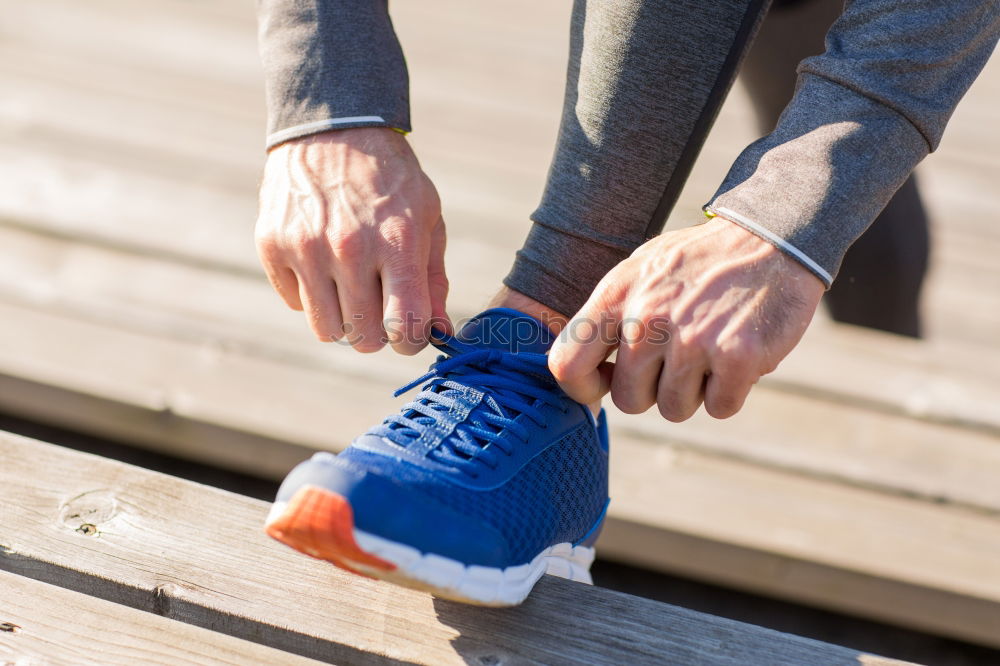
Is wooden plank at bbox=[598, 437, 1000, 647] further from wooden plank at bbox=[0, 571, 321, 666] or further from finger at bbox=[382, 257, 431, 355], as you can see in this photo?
wooden plank at bbox=[0, 571, 321, 666]

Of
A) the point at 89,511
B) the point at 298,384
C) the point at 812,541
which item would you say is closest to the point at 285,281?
the point at 89,511

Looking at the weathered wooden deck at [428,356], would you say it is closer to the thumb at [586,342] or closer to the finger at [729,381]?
the thumb at [586,342]

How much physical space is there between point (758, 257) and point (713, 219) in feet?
0.21

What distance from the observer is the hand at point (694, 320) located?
721mm

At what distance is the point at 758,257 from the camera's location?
0.73 meters

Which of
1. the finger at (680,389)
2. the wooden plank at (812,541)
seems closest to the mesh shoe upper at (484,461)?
the finger at (680,389)

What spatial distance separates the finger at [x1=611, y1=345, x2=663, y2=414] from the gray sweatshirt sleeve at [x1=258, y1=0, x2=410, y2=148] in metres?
0.35

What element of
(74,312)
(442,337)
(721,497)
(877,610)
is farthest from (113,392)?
(877,610)

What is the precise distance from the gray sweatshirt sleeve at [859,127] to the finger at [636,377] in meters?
0.15

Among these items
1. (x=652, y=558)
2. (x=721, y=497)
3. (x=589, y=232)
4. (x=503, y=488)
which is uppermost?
(x=589, y=232)

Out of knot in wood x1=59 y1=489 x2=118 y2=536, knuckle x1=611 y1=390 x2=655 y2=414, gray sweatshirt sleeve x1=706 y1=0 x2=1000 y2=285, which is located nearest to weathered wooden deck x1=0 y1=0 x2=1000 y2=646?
knot in wood x1=59 y1=489 x2=118 y2=536

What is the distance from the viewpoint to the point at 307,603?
0.72 m

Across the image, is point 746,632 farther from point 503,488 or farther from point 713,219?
point 713,219

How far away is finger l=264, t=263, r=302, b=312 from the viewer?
33.1 inches
